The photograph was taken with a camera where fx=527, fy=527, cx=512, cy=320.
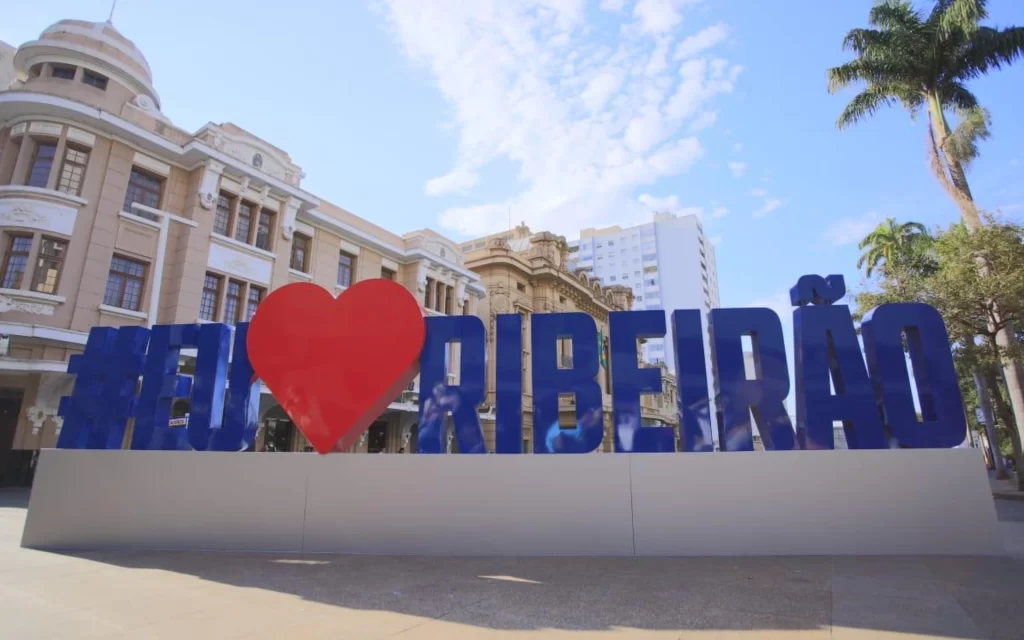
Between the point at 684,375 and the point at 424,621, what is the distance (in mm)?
5164

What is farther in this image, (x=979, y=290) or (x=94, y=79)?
(x=94, y=79)

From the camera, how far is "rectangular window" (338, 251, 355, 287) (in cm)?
2519

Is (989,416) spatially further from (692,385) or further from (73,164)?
(73,164)

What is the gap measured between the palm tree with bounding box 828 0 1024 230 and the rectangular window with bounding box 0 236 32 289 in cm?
2743

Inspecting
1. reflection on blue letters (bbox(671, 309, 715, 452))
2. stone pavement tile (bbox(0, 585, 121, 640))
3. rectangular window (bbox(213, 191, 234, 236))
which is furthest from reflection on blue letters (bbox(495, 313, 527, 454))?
rectangular window (bbox(213, 191, 234, 236))

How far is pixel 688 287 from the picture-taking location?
8562cm

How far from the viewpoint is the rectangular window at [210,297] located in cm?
1909

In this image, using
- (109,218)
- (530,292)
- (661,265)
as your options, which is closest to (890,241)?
(530,292)

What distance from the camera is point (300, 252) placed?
77.1 feet

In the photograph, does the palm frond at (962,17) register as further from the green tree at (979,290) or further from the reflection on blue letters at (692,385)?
the reflection on blue letters at (692,385)

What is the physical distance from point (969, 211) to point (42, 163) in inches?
1168

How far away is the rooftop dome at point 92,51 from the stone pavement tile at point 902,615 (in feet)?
81.1

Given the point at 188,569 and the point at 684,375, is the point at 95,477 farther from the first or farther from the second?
the point at 684,375

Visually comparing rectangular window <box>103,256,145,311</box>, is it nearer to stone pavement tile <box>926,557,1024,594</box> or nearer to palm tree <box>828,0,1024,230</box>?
stone pavement tile <box>926,557,1024,594</box>
